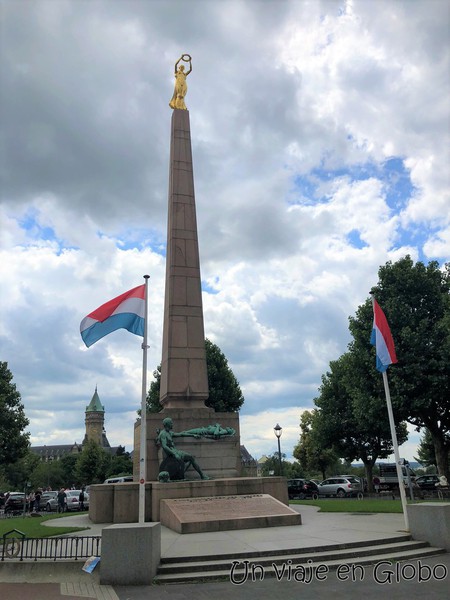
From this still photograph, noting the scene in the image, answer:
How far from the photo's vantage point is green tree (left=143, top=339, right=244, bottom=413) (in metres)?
41.4

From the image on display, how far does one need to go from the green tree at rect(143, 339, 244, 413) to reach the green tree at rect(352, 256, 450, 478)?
1434cm

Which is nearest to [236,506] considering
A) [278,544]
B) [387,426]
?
[278,544]

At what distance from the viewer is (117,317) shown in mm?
12797

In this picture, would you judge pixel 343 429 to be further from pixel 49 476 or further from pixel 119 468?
pixel 49 476

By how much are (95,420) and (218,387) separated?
124881 millimetres

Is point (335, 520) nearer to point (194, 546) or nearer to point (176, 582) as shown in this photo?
point (194, 546)

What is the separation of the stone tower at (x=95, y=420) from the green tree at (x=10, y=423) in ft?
384

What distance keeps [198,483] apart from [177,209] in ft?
39.9

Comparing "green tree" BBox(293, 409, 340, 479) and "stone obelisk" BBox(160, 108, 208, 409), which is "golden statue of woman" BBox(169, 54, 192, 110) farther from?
"green tree" BBox(293, 409, 340, 479)

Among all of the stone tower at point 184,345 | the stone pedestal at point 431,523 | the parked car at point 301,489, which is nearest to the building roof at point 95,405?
the parked car at point 301,489

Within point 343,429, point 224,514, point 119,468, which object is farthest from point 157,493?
point 119,468

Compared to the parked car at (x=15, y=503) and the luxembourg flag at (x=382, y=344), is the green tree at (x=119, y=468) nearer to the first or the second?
the parked car at (x=15, y=503)

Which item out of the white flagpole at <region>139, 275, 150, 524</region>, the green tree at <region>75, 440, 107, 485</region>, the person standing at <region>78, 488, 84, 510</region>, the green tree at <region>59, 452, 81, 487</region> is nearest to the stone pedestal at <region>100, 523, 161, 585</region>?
the white flagpole at <region>139, 275, 150, 524</region>

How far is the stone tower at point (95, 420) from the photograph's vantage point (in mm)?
153875
